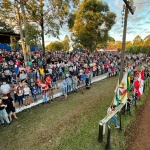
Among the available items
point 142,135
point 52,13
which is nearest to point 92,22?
point 52,13

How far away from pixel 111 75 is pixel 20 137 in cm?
1906

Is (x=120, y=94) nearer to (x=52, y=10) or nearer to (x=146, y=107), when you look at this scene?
(x=146, y=107)

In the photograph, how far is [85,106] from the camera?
12.2 metres

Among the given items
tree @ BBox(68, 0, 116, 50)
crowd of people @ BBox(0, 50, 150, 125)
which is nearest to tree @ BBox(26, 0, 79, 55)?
crowd of people @ BBox(0, 50, 150, 125)

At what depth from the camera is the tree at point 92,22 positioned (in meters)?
37.2

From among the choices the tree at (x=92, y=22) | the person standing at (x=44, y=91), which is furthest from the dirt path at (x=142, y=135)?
the tree at (x=92, y=22)

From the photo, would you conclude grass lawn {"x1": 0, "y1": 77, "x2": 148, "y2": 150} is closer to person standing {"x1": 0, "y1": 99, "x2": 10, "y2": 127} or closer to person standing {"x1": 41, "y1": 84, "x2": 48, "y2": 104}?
person standing {"x1": 0, "y1": 99, "x2": 10, "y2": 127}

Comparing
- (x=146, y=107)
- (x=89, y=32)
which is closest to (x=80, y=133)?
(x=146, y=107)

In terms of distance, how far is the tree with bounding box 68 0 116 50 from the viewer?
37.2m

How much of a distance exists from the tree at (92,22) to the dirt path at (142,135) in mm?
28190

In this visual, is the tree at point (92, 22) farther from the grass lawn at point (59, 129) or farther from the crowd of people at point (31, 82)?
the grass lawn at point (59, 129)

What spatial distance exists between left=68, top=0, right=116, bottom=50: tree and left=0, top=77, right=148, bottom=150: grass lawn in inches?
1085

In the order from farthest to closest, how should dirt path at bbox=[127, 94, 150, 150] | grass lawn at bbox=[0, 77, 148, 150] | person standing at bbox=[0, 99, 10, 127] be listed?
person standing at bbox=[0, 99, 10, 127], dirt path at bbox=[127, 94, 150, 150], grass lawn at bbox=[0, 77, 148, 150]

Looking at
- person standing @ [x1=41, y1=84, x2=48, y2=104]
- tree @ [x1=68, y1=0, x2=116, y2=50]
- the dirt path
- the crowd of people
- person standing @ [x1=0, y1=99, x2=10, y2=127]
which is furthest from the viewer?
tree @ [x1=68, y1=0, x2=116, y2=50]
